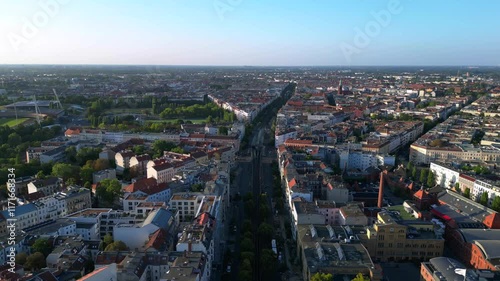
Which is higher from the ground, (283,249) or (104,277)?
(104,277)

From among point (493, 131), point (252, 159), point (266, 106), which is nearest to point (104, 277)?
point (252, 159)

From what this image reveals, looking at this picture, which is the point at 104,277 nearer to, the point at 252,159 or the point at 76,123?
the point at 252,159

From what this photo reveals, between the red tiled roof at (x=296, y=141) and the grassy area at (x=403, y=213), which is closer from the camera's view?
the grassy area at (x=403, y=213)

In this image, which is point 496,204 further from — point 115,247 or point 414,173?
point 115,247

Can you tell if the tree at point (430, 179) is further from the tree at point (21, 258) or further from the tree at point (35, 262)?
the tree at point (21, 258)

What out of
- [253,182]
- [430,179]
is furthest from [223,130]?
[430,179]

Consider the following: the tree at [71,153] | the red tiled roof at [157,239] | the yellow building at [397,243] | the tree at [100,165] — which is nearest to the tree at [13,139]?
the tree at [71,153]
